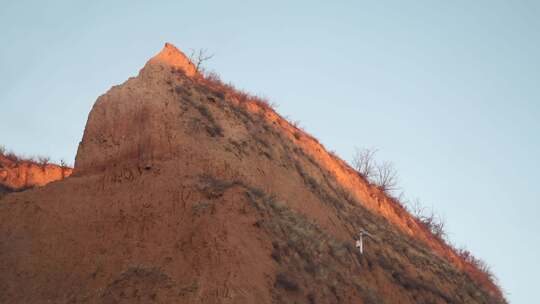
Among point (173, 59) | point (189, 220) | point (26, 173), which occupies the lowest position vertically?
point (189, 220)

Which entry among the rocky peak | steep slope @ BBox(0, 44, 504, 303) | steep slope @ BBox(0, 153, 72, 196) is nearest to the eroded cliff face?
steep slope @ BBox(0, 153, 72, 196)

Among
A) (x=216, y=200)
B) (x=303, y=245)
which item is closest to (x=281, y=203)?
(x=303, y=245)

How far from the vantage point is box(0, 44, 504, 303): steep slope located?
43.9 ft

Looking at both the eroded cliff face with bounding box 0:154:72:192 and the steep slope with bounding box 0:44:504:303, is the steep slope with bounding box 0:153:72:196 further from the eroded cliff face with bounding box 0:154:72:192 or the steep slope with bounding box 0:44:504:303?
the steep slope with bounding box 0:44:504:303

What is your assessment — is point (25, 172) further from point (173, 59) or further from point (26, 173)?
point (173, 59)

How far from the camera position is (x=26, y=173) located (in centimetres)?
2866

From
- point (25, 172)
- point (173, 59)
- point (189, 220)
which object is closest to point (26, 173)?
point (25, 172)

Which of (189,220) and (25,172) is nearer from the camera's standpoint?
(189,220)

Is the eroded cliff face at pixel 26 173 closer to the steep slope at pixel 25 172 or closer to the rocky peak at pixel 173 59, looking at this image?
the steep slope at pixel 25 172

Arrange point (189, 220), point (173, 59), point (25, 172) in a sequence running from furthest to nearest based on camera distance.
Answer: point (25, 172) → point (173, 59) → point (189, 220)

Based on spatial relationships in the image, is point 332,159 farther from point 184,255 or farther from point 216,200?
point 184,255

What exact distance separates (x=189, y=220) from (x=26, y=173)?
55.5 ft

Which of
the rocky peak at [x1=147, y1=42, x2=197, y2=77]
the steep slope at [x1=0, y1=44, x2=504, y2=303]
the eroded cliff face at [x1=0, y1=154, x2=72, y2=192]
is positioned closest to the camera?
the steep slope at [x1=0, y1=44, x2=504, y2=303]

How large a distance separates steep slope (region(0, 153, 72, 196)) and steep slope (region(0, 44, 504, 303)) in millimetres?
10927
